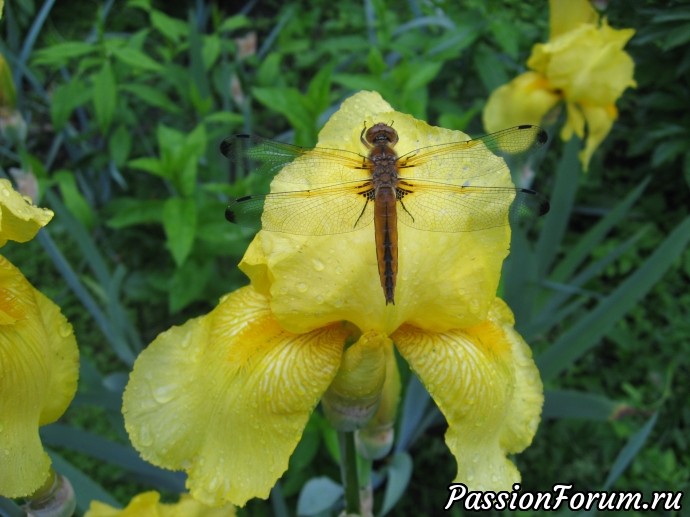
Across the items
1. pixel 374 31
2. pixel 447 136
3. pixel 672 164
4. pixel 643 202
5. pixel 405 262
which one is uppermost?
pixel 672 164

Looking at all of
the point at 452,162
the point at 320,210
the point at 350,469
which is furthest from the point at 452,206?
the point at 350,469

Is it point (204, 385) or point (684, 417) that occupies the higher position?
point (684, 417)

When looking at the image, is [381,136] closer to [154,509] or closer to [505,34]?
[154,509]

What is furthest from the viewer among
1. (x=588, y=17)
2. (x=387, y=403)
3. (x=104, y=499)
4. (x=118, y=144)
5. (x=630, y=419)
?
(x=118, y=144)

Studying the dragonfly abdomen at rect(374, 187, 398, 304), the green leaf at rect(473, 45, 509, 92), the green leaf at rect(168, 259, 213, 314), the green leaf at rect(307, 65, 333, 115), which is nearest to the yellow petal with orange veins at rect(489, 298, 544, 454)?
the dragonfly abdomen at rect(374, 187, 398, 304)

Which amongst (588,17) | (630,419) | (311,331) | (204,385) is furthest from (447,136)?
(630,419)

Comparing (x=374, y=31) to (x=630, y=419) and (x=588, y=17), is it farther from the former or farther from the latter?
(x=630, y=419)
